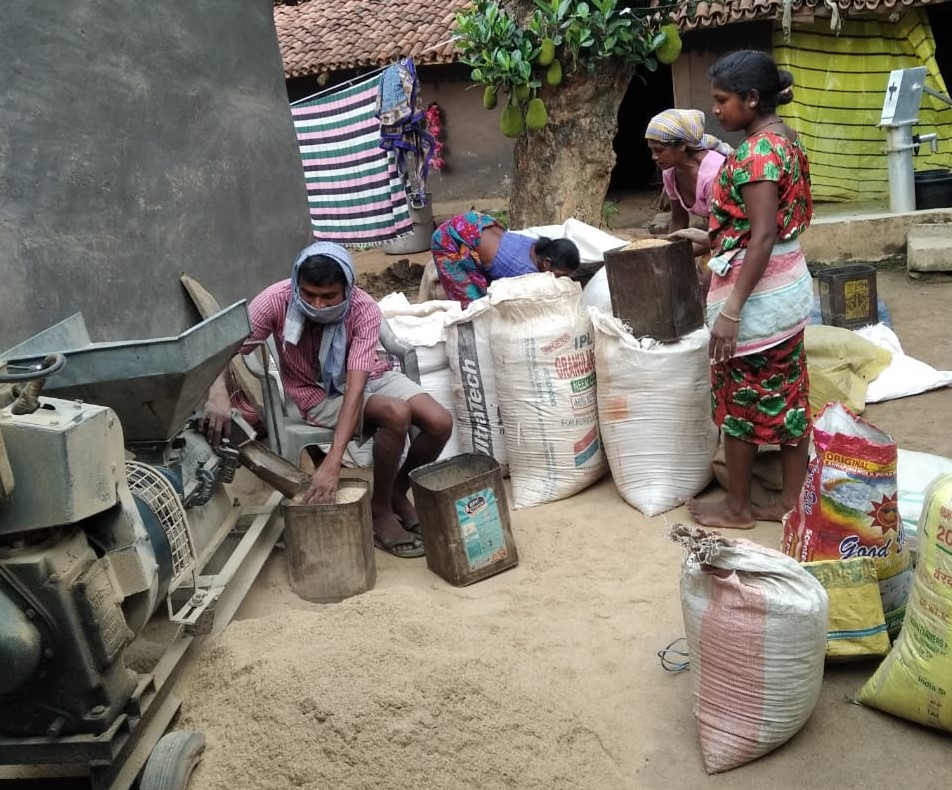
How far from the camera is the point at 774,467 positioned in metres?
3.80

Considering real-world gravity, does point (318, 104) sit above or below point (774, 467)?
above

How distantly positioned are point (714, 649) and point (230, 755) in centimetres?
125

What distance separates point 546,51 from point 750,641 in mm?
4865

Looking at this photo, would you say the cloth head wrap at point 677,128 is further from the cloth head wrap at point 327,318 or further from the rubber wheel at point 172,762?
the rubber wheel at point 172,762

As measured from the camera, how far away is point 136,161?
4.54 metres

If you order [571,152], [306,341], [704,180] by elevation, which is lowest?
[306,341]

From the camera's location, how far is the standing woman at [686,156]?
386 cm

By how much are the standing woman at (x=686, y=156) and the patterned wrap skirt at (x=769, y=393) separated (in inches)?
34.3

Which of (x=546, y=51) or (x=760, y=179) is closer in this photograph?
(x=760, y=179)

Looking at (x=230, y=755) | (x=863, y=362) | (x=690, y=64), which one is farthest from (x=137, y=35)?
(x=690, y=64)

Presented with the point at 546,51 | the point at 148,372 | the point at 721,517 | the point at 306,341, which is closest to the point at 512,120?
the point at 546,51

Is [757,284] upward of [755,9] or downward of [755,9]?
downward

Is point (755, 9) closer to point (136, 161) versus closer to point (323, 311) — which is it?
point (136, 161)

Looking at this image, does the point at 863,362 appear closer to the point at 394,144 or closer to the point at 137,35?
the point at 137,35
